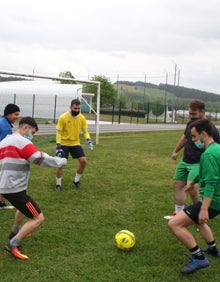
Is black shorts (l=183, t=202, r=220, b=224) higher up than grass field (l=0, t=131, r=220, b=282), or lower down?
higher up

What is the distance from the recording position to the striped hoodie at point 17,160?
4801 millimetres

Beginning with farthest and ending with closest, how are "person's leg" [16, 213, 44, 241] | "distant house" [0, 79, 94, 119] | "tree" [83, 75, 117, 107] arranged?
"tree" [83, 75, 117, 107]
"distant house" [0, 79, 94, 119]
"person's leg" [16, 213, 44, 241]

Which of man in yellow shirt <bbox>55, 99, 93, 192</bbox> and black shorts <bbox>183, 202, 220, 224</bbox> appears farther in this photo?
man in yellow shirt <bbox>55, 99, 93, 192</bbox>

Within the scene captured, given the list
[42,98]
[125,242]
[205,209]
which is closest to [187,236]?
[205,209]

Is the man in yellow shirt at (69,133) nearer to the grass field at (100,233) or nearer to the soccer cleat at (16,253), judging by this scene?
the grass field at (100,233)

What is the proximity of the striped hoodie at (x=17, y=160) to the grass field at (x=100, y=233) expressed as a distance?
975 mm

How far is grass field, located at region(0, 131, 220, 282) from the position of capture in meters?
4.84

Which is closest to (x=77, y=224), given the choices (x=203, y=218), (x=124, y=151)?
(x=203, y=218)

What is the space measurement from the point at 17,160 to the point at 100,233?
6.57 feet

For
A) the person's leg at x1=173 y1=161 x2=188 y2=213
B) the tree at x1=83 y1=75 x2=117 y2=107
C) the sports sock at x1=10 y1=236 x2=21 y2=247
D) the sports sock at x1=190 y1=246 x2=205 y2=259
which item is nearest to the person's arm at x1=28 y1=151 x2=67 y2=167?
the sports sock at x1=10 y1=236 x2=21 y2=247

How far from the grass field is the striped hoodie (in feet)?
3.20

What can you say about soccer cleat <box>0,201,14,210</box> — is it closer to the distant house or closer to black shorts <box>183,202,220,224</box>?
black shorts <box>183,202,220,224</box>

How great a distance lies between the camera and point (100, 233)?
6.20 meters

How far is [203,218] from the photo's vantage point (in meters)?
4.50
